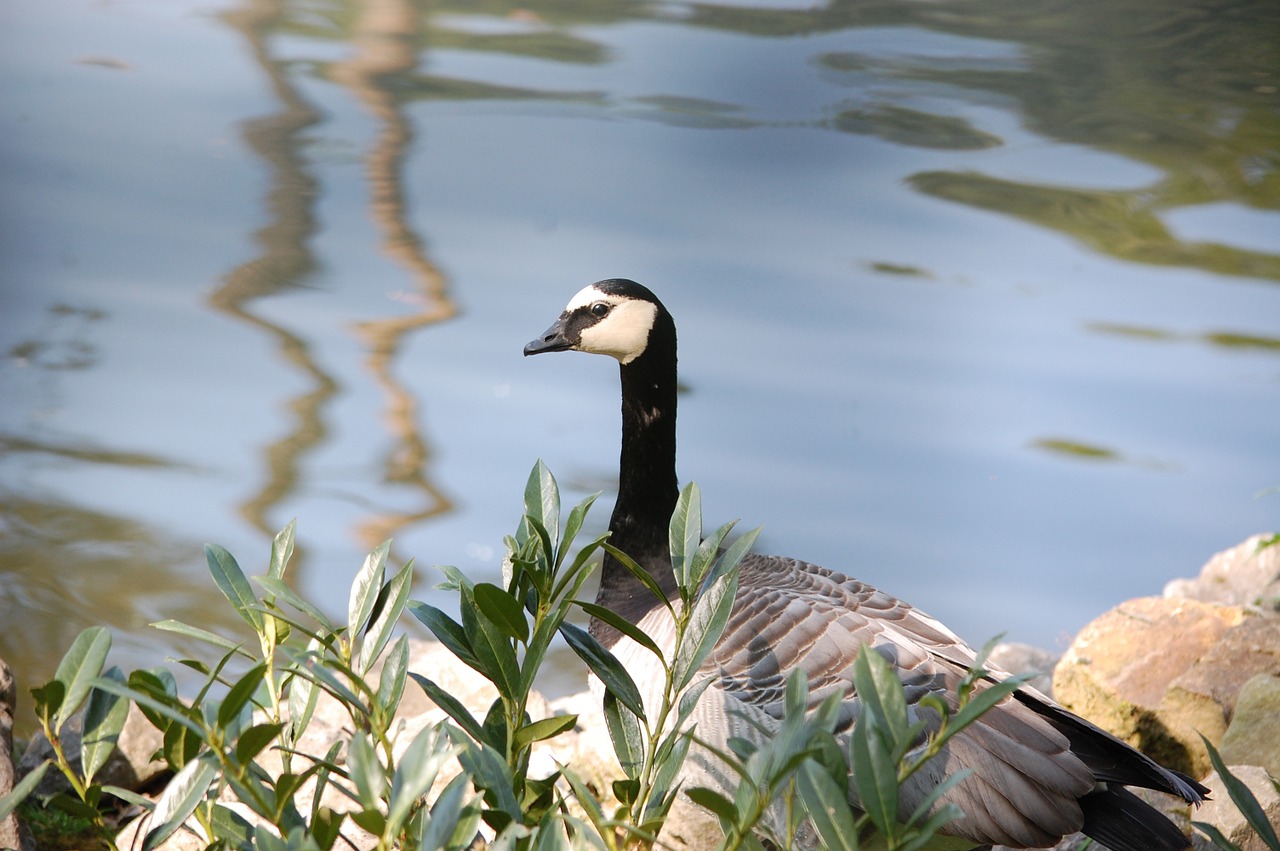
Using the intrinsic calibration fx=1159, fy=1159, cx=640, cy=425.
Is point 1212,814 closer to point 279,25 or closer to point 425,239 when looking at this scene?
point 425,239

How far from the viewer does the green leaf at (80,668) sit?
2.46 feet

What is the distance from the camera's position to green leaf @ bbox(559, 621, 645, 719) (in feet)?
2.41

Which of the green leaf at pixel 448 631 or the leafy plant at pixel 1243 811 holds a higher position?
the green leaf at pixel 448 631

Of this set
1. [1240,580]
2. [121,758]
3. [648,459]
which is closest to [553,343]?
[648,459]

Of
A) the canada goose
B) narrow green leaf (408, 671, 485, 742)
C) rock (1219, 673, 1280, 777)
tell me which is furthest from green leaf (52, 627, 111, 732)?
rock (1219, 673, 1280, 777)

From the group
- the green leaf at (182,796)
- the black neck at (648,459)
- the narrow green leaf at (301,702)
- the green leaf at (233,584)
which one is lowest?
the black neck at (648,459)

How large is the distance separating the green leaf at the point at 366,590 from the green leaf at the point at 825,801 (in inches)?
13.0

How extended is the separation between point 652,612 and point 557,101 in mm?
2144

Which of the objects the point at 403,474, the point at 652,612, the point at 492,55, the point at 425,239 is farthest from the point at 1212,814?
the point at 492,55

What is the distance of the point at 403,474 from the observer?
9.21 feet

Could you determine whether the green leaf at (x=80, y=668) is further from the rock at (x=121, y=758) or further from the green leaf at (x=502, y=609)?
the rock at (x=121, y=758)

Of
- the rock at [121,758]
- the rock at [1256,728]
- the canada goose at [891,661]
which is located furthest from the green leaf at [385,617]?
the rock at [1256,728]

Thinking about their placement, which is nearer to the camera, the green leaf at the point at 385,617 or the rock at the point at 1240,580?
the green leaf at the point at 385,617

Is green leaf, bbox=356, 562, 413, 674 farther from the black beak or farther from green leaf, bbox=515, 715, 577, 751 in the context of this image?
the black beak
